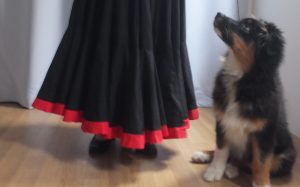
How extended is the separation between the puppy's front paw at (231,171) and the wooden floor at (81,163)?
0.03m

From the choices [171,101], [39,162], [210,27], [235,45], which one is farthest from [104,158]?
[210,27]

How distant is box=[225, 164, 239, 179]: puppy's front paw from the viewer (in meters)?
1.75

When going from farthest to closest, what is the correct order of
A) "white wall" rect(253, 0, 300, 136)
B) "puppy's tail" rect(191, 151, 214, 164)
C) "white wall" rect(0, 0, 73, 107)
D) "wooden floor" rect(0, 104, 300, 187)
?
"white wall" rect(0, 0, 73, 107) → "white wall" rect(253, 0, 300, 136) → "puppy's tail" rect(191, 151, 214, 164) → "wooden floor" rect(0, 104, 300, 187)

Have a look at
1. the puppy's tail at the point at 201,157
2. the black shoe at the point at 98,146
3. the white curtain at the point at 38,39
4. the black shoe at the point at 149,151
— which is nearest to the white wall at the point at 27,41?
the white curtain at the point at 38,39

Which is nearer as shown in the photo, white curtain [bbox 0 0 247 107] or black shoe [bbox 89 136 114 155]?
black shoe [bbox 89 136 114 155]

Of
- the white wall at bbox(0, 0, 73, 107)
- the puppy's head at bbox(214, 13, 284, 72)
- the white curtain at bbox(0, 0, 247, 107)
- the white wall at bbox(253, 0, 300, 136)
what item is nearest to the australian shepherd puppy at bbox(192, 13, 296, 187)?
the puppy's head at bbox(214, 13, 284, 72)

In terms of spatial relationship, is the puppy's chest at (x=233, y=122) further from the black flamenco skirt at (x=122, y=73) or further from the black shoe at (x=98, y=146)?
the black shoe at (x=98, y=146)

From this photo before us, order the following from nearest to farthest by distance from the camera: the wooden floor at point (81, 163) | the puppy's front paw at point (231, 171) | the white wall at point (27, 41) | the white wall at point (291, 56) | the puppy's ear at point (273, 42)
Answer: the puppy's ear at point (273, 42) → the wooden floor at point (81, 163) → the puppy's front paw at point (231, 171) → the white wall at point (291, 56) → the white wall at point (27, 41)

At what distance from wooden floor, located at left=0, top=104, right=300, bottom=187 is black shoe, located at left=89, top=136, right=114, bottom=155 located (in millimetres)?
36

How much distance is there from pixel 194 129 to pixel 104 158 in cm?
73

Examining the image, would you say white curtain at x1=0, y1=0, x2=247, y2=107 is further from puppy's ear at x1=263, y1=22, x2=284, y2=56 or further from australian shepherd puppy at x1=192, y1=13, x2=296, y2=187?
puppy's ear at x1=263, y1=22, x2=284, y2=56

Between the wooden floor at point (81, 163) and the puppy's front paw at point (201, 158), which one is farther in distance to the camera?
the puppy's front paw at point (201, 158)

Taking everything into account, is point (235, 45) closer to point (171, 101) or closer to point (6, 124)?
point (171, 101)

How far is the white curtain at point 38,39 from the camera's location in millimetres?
2527
